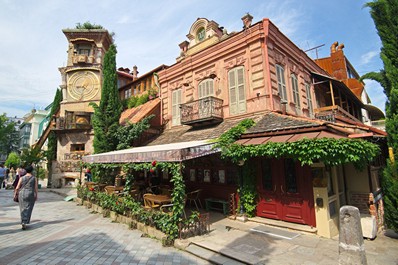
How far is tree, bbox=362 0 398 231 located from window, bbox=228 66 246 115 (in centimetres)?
508

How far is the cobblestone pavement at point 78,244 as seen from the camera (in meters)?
5.21

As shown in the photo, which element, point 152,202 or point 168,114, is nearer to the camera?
point 152,202

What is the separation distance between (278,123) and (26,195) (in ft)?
29.8

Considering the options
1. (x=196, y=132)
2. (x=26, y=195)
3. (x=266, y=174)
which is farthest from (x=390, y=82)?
(x=26, y=195)

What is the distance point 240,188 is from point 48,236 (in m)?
6.54

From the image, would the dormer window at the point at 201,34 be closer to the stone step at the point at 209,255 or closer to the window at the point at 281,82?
the window at the point at 281,82

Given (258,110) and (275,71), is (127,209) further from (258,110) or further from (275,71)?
(275,71)

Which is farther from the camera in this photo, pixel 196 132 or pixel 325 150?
pixel 196 132

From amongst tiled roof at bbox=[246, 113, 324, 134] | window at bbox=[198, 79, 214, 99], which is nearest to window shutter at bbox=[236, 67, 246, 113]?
tiled roof at bbox=[246, 113, 324, 134]

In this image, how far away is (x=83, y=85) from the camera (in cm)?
2030

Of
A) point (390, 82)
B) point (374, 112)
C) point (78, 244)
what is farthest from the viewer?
point (374, 112)

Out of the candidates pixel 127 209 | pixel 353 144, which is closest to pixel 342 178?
pixel 353 144

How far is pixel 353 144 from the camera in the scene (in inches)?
222

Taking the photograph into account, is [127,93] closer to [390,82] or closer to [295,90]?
[295,90]
